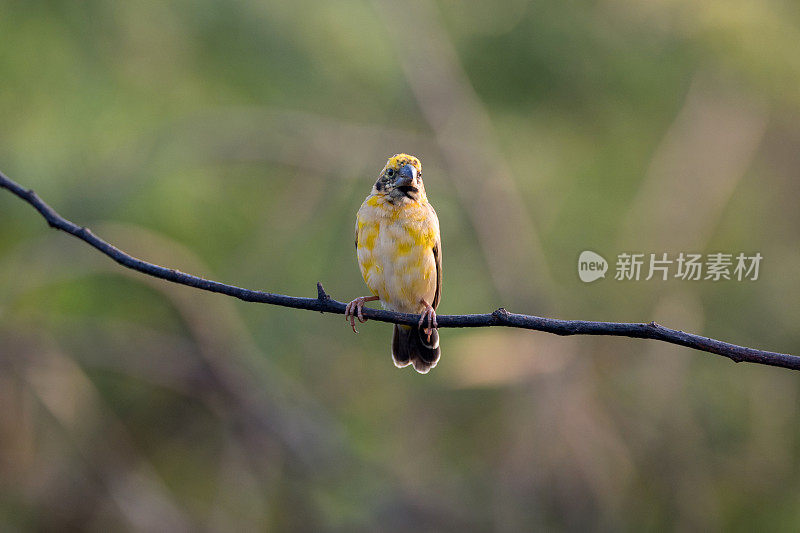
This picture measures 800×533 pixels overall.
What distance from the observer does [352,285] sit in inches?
295

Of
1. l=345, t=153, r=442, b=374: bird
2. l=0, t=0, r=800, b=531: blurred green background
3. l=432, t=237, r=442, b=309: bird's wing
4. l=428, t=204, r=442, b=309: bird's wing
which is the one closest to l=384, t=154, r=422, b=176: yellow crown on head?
l=345, t=153, r=442, b=374: bird

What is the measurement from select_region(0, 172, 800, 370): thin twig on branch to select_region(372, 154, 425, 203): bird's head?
3.03 ft

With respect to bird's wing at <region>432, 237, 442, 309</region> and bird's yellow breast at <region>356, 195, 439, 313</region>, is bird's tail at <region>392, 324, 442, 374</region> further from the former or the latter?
bird's yellow breast at <region>356, 195, 439, 313</region>

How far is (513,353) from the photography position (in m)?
6.83

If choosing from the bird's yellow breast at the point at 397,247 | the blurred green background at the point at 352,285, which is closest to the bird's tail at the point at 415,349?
the bird's yellow breast at the point at 397,247

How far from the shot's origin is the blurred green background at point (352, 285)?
22.8ft

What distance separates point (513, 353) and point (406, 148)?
2403 millimetres

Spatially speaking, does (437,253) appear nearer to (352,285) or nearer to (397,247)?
(397,247)

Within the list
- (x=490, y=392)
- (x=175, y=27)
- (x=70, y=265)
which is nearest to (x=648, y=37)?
(x=490, y=392)

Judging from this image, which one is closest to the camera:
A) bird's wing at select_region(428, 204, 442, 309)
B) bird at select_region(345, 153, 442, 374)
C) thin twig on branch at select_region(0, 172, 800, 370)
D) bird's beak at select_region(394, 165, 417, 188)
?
thin twig on branch at select_region(0, 172, 800, 370)

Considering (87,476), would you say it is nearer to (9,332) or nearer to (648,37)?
(9,332)

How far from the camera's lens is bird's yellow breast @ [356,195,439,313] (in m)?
3.37

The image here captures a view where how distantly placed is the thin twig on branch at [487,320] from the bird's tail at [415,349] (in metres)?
1.38

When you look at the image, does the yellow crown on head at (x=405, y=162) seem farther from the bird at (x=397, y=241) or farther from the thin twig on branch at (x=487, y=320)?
the thin twig on branch at (x=487, y=320)
